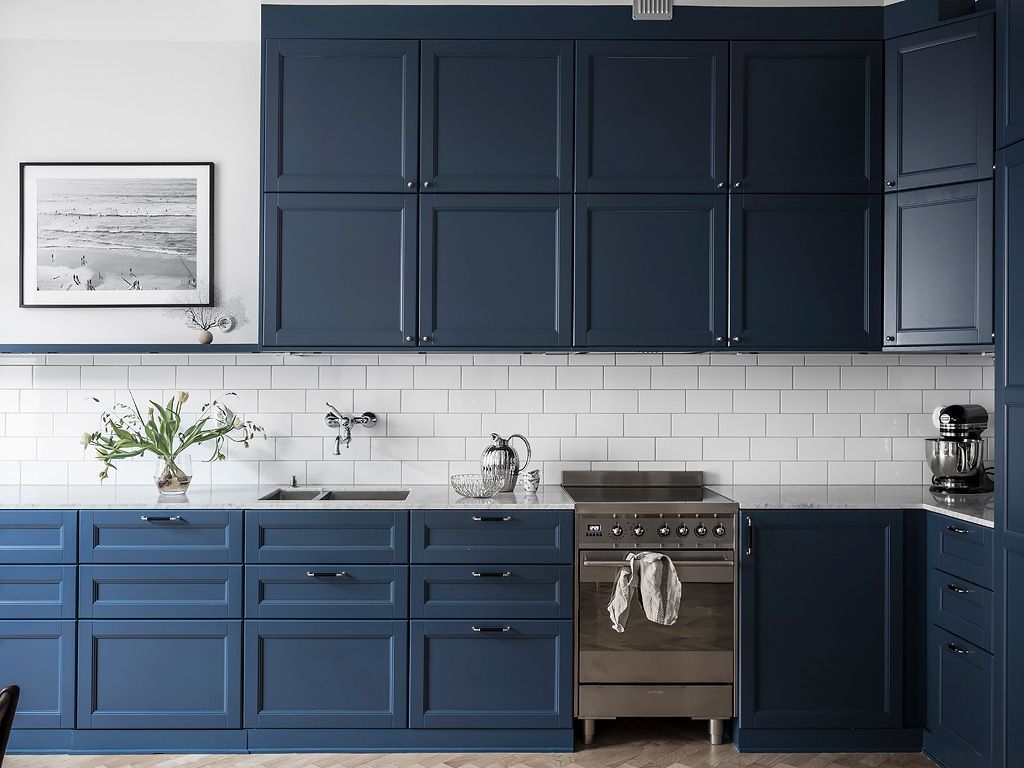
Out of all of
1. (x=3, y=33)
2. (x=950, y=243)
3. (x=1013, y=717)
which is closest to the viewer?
(x=1013, y=717)

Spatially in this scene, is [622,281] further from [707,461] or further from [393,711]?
[393,711]

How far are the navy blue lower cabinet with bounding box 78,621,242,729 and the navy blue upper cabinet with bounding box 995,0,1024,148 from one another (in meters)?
3.23

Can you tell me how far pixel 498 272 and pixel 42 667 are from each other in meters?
2.29

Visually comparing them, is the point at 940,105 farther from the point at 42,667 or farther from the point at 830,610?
the point at 42,667

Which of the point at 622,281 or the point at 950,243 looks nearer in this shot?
the point at 950,243

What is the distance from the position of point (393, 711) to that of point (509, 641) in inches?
20.3

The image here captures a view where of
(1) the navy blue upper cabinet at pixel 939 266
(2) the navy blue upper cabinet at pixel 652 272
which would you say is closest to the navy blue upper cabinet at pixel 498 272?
(2) the navy blue upper cabinet at pixel 652 272

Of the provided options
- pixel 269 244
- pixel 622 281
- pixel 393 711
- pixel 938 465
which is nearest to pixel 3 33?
pixel 269 244

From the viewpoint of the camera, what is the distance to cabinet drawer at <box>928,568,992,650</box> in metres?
2.57

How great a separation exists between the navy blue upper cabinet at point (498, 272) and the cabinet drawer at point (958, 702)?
1.80m

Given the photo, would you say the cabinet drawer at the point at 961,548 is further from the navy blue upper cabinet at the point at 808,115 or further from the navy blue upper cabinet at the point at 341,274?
the navy blue upper cabinet at the point at 341,274

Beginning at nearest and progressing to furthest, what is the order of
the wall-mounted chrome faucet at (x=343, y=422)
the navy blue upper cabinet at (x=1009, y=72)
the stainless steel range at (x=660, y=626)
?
1. the navy blue upper cabinet at (x=1009, y=72)
2. the stainless steel range at (x=660, y=626)
3. the wall-mounted chrome faucet at (x=343, y=422)

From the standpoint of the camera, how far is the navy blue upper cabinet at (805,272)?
10.0 ft

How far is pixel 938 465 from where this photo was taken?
320 cm
